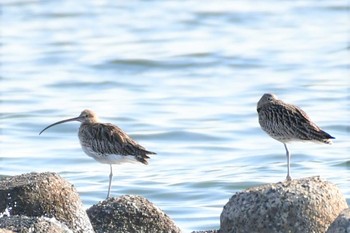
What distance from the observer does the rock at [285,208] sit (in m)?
9.17

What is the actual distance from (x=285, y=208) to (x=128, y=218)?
1626mm

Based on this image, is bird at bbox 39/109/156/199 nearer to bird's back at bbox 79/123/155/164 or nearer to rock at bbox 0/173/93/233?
bird's back at bbox 79/123/155/164

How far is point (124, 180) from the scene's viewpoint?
1555cm

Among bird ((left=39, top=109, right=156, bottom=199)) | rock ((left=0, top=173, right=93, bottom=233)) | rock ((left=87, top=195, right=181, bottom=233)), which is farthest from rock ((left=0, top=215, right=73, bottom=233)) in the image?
bird ((left=39, top=109, right=156, bottom=199))

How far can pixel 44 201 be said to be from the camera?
9.56 meters

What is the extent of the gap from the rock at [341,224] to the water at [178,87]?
428 cm

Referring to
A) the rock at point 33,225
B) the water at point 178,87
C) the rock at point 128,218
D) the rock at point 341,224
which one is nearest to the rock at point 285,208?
the rock at point 341,224

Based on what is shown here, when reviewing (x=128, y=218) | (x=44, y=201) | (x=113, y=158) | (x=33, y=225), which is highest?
(x=33, y=225)

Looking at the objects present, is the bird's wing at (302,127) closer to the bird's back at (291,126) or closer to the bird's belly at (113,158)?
the bird's back at (291,126)

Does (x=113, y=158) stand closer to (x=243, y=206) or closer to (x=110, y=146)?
(x=110, y=146)

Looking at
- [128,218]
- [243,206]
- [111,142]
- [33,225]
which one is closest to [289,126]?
[111,142]

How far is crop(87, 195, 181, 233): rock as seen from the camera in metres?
10.1

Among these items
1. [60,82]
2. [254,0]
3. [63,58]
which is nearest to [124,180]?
[60,82]

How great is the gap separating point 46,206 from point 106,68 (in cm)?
1635
